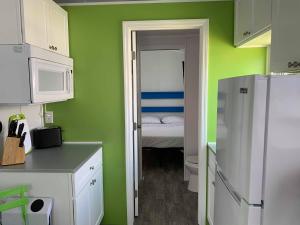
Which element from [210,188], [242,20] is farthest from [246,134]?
[210,188]

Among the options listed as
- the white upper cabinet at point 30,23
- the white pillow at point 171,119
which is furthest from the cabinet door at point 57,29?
the white pillow at point 171,119

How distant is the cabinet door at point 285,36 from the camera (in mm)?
1332

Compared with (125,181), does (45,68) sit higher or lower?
higher

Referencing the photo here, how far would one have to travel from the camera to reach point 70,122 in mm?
2697

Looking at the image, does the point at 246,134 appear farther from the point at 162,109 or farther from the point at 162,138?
the point at 162,109

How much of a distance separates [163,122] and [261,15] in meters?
3.69

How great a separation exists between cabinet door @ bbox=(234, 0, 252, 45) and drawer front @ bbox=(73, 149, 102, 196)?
65.4 inches

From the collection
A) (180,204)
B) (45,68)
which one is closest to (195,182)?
(180,204)

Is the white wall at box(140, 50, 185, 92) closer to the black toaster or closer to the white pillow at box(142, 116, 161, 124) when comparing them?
the white pillow at box(142, 116, 161, 124)

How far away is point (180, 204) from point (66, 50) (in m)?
2.24

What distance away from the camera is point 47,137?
2.50 m

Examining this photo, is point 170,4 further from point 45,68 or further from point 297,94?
point 297,94

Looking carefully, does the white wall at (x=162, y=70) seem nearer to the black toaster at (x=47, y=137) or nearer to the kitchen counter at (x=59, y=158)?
the kitchen counter at (x=59, y=158)

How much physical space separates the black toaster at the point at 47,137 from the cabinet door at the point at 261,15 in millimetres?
1953
